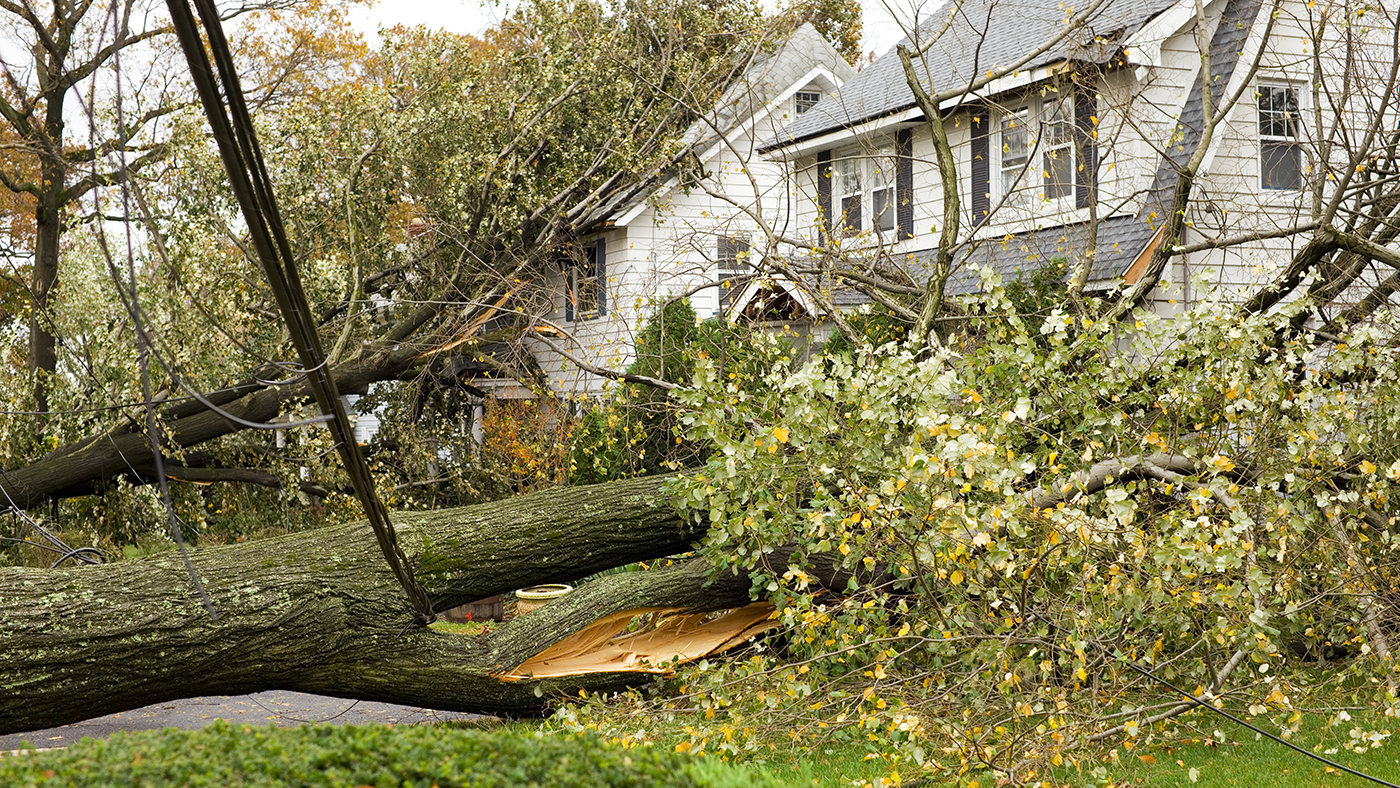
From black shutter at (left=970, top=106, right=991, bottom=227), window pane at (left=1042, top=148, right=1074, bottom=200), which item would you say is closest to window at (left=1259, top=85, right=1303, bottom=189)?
window pane at (left=1042, top=148, right=1074, bottom=200)

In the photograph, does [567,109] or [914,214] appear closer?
[914,214]

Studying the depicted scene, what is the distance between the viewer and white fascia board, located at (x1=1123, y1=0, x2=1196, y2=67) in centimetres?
1070

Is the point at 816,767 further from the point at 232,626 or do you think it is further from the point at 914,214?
the point at 914,214

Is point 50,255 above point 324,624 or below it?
above

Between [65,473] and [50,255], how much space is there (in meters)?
8.84

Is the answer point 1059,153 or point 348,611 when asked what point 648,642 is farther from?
point 1059,153

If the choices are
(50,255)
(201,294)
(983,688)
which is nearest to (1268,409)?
(983,688)

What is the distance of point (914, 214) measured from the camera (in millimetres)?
13797

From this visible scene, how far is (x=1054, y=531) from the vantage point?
16.7 feet

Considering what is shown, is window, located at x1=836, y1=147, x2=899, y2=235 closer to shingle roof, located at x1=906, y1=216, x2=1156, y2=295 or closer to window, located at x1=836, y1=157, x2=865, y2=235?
window, located at x1=836, y1=157, x2=865, y2=235

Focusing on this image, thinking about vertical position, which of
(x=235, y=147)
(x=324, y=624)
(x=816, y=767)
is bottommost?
(x=816, y=767)

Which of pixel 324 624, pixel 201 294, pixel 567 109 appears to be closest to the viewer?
pixel 324 624

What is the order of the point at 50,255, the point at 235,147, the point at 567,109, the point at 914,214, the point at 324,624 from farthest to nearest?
the point at 50,255, the point at 567,109, the point at 914,214, the point at 324,624, the point at 235,147

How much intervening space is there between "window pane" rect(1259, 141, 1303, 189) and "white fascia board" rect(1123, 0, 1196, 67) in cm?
155
